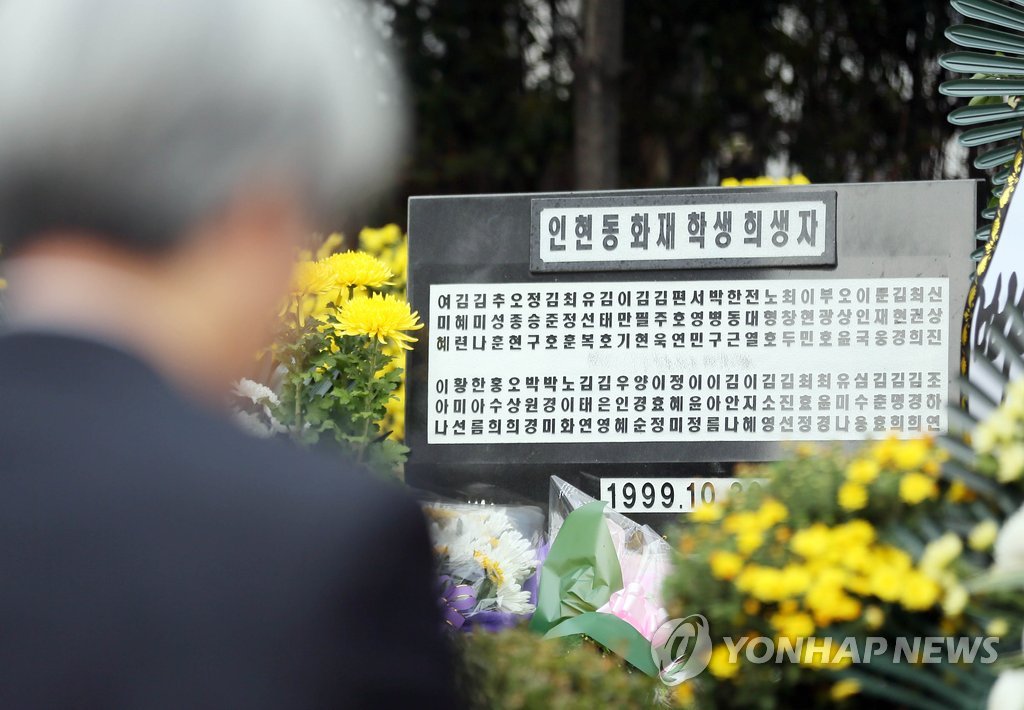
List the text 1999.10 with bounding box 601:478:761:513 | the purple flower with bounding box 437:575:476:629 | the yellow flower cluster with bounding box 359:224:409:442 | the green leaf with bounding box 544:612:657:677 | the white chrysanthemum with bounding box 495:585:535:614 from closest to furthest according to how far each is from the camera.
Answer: the green leaf with bounding box 544:612:657:677
the purple flower with bounding box 437:575:476:629
the white chrysanthemum with bounding box 495:585:535:614
the text 1999.10 with bounding box 601:478:761:513
the yellow flower cluster with bounding box 359:224:409:442

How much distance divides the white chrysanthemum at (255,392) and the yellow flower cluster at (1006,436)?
6.06 ft

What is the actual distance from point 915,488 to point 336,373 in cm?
199

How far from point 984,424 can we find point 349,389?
6.51 feet

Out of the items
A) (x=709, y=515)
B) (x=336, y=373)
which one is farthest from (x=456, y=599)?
(x=709, y=515)

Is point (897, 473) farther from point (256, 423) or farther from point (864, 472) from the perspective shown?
point (256, 423)

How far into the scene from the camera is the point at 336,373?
322cm

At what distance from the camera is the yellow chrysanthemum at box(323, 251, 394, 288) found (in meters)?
3.38

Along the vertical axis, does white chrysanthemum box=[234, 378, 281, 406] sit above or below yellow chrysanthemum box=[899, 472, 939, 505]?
above

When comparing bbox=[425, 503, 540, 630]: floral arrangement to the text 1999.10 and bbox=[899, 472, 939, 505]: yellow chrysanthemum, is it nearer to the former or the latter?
the text 1999.10

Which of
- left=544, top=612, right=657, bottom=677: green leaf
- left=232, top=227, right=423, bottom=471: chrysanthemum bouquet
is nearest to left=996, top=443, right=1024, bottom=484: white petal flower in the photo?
left=544, top=612, right=657, bottom=677: green leaf

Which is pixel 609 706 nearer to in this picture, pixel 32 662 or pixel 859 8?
pixel 32 662

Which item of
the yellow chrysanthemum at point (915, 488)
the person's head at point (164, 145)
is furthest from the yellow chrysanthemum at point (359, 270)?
the person's head at point (164, 145)

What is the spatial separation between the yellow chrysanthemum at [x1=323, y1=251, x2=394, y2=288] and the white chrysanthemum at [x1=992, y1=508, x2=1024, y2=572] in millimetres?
2255

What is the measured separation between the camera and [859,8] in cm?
827
